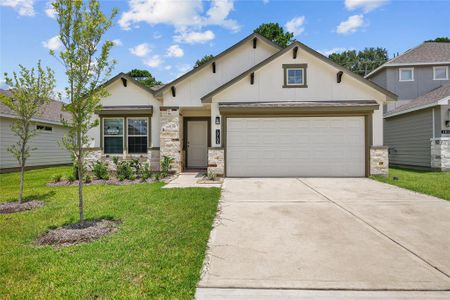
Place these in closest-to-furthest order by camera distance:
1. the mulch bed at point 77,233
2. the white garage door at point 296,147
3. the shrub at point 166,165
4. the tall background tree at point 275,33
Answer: the mulch bed at point 77,233 → the white garage door at point 296,147 → the shrub at point 166,165 → the tall background tree at point 275,33

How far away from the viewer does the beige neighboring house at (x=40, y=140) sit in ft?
47.2

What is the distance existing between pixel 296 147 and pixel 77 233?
8862mm

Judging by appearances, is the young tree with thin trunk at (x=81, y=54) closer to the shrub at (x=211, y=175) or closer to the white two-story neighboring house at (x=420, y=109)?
the shrub at (x=211, y=175)

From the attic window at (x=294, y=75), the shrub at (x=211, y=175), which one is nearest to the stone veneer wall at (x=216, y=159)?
the shrub at (x=211, y=175)

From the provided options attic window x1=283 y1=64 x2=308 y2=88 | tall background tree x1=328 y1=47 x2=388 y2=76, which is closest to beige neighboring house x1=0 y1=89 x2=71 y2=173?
attic window x1=283 y1=64 x2=308 y2=88

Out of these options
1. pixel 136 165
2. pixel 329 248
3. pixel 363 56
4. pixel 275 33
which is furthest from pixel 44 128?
pixel 363 56

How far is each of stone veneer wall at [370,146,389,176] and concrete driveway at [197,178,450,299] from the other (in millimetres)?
3924

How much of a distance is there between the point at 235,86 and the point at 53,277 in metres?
9.76

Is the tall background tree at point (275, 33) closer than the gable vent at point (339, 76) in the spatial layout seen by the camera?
No

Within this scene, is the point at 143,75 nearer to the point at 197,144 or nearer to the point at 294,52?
the point at 197,144

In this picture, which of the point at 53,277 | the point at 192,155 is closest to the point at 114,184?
the point at 192,155

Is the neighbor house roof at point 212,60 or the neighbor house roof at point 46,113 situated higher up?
the neighbor house roof at point 212,60

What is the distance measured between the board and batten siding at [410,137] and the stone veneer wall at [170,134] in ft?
42.7

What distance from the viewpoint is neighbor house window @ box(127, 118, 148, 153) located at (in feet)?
43.3
